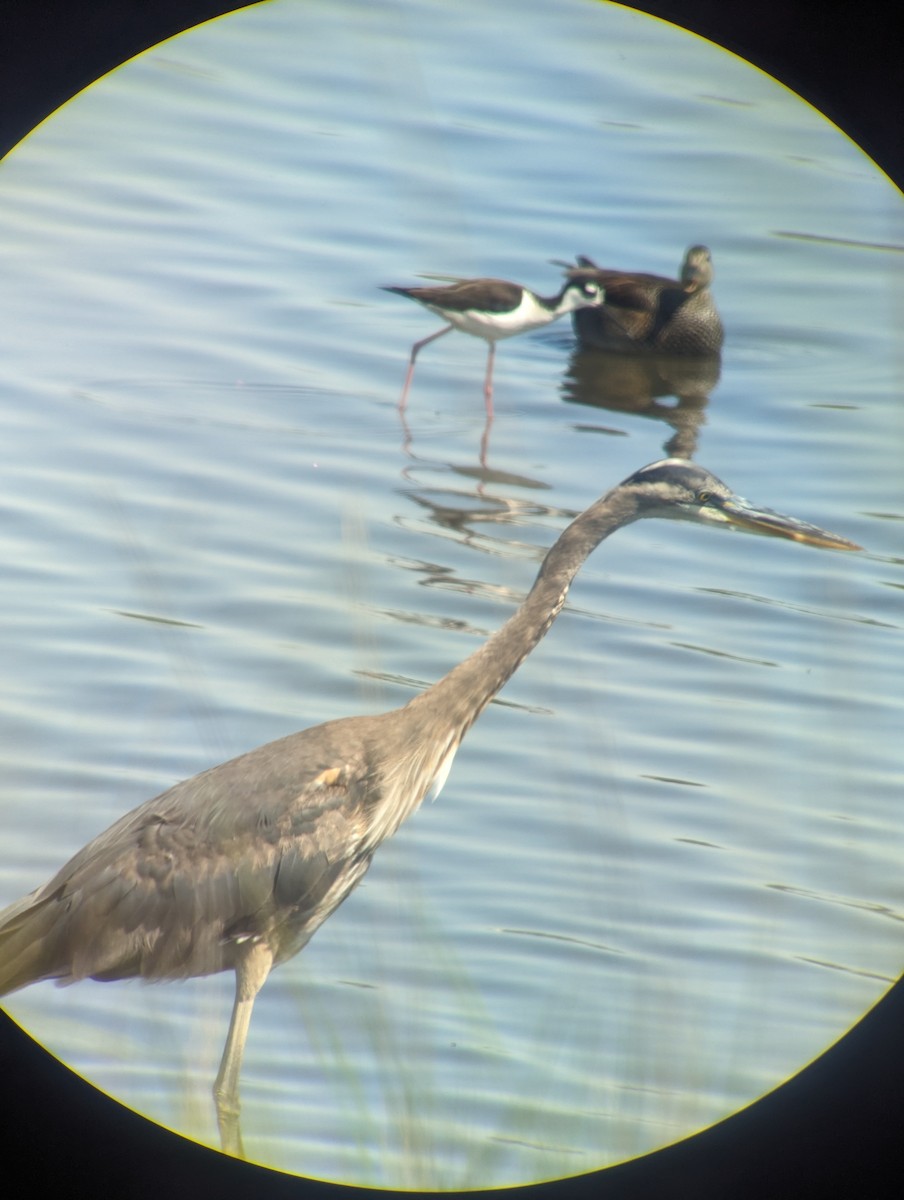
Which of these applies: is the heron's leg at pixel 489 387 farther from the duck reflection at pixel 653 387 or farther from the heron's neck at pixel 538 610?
the heron's neck at pixel 538 610

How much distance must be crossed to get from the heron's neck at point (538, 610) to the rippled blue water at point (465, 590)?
0.08 meters

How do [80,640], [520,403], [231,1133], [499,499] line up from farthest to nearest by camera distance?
[520,403] < [499,499] < [80,640] < [231,1133]

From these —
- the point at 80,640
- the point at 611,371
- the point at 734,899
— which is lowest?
the point at 734,899

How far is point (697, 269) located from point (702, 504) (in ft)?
6.08

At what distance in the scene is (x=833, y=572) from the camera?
196 cm

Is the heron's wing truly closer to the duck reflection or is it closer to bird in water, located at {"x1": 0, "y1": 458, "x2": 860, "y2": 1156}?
bird in water, located at {"x1": 0, "y1": 458, "x2": 860, "y2": 1156}

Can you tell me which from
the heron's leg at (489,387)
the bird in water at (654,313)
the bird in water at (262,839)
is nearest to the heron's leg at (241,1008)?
the bird in water at (262,839)

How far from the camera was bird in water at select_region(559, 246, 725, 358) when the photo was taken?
4020 millimetres

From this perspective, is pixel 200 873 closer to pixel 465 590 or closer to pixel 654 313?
pixel 465 590

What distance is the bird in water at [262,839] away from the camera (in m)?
2.18

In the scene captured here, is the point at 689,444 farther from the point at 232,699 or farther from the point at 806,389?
the point at 232,699

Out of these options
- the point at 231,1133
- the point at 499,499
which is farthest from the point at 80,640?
the point at 231,1133

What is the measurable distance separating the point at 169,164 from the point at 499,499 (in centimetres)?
135

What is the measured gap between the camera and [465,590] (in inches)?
146
